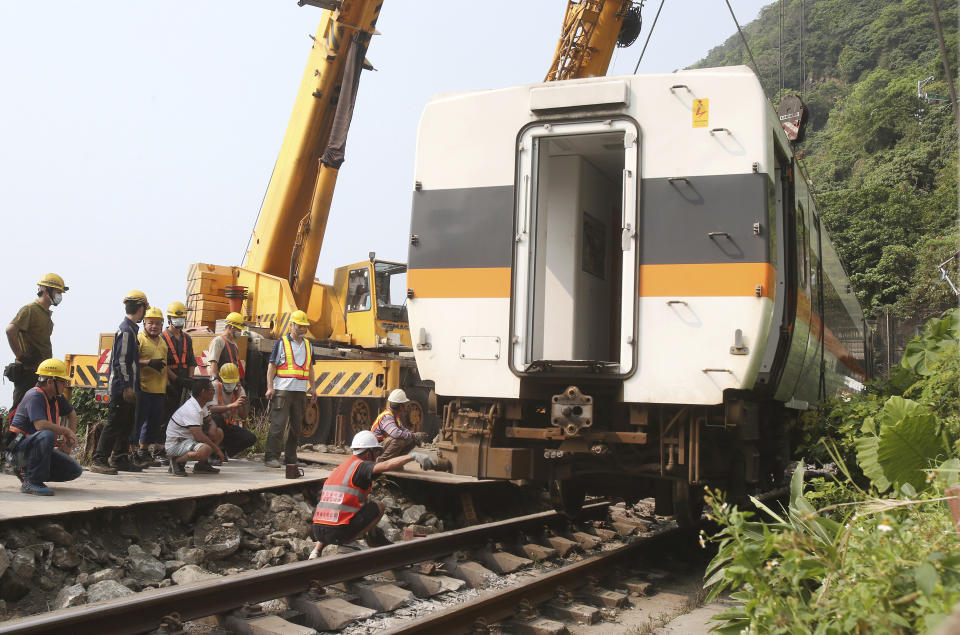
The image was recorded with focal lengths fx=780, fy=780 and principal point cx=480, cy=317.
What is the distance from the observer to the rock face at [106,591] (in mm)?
4410

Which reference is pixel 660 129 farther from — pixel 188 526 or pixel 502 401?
pixel 188 526

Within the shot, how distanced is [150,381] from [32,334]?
1.17m

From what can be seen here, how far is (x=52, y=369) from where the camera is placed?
247 inches

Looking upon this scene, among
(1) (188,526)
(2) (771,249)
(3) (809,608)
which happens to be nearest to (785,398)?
(2) (771,249)

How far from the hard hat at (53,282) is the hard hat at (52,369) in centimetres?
114

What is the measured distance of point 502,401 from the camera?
18.3 feet

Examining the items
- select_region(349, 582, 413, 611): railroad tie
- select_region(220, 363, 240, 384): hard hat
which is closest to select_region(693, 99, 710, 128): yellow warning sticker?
select_region(349, 582, 413, 611): railroad tie

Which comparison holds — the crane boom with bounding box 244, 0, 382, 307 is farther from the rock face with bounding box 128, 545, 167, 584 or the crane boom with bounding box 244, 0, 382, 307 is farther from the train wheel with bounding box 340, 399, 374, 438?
the rock face with bounding box 128, 545, 167, 584

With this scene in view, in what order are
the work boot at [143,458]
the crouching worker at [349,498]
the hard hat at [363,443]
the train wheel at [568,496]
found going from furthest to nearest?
the work boot at [143,458]
the train wheel at [568,496]
the hard hat at [363,443]
the crouching worker at [349,498]

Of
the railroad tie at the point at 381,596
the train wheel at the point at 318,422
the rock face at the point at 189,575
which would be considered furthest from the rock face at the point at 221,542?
the train wheel at the point at 318,422

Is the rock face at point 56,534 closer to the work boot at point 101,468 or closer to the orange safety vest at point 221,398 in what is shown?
the work boot at point 101,468

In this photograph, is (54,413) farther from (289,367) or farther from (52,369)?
(289,367)

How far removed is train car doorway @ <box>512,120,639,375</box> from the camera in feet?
17.4

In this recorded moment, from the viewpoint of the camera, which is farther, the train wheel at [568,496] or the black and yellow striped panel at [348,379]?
the black and yellow striped panel at [348,379]
